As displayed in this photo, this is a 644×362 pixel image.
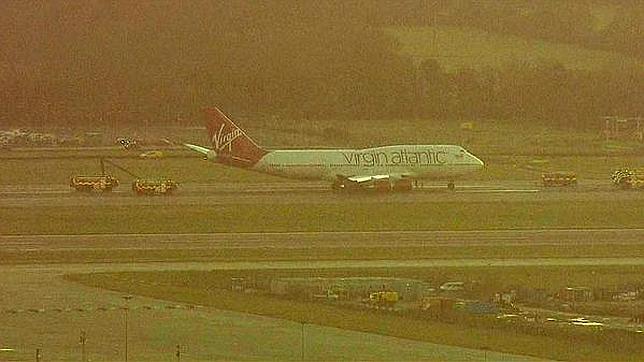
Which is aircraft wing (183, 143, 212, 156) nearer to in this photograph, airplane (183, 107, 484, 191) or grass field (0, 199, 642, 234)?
airplane (183, 107, 484, 191)

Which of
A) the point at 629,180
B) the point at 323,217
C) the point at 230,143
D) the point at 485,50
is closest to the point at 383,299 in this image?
the point at 323,217

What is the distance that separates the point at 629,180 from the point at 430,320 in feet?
110

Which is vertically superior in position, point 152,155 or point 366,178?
point 152,155

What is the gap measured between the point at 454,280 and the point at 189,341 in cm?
1002

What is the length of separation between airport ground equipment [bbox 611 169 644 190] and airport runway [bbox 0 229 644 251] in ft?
48.6

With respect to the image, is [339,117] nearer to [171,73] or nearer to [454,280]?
[171,73]

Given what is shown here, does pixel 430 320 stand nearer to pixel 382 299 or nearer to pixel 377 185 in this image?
pixel 382 299

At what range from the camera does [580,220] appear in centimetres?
4625

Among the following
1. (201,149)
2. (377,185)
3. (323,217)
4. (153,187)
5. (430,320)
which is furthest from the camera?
(201,149)

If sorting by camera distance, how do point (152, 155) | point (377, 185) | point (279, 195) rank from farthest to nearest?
1. point (152, 155)
2. point (377, 185)
3. point (279, 195)

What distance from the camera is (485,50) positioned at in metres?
89.2

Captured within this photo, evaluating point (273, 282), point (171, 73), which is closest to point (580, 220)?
point (273, 282)

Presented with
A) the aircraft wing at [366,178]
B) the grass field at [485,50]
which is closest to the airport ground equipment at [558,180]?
the aircraft wing at [366,178]

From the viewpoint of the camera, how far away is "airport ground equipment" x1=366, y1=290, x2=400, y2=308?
2878 centimetres
